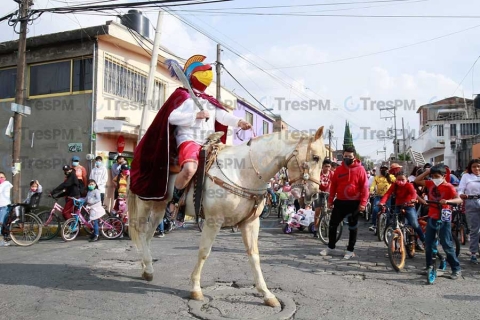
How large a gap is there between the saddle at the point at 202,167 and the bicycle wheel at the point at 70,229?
5616mm

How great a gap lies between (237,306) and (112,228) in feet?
20.3

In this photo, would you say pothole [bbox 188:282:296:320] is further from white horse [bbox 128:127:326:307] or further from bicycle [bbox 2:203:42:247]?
bicycle [bbox 2:203:42:247]

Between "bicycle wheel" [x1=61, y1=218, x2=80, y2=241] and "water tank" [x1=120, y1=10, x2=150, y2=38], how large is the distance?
7.58 meters

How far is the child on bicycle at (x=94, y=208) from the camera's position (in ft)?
31.6

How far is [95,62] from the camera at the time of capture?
13.2m

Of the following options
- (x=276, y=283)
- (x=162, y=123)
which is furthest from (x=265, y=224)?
(x=162, y=123)

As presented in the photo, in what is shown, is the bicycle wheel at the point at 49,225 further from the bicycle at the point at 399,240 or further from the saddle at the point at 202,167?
the bicycle at the point at 399,240

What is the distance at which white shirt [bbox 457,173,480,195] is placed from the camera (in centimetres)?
698

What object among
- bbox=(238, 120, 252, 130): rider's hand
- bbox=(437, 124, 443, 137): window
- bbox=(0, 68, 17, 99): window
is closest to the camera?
bbox=(238, 120, 252, 130): rider's hand

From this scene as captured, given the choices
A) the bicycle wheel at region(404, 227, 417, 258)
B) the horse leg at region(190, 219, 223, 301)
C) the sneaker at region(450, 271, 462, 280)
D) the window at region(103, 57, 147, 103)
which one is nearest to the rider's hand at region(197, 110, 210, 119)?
the horse leg at region(190, 219, 223, 301)

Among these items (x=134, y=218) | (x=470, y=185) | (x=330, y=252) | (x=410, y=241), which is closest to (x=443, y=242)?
(x=410, y=241)

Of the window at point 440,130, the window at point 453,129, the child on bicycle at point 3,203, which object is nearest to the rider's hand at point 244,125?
the child on bicycle at point 3,203

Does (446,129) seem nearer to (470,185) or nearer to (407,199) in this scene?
(470,185)

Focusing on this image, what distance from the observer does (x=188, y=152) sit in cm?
483
